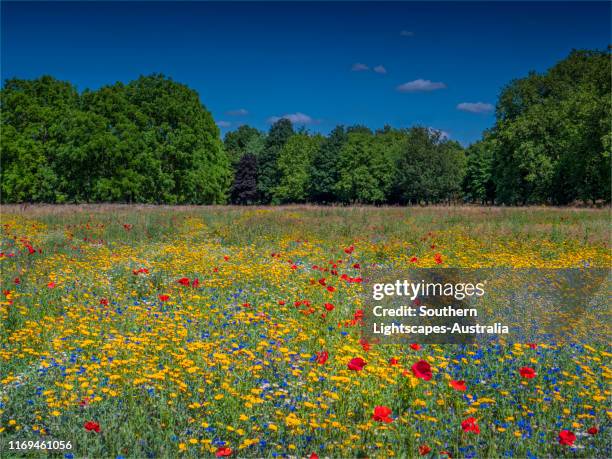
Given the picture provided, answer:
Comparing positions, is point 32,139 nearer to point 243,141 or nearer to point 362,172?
point 362,172

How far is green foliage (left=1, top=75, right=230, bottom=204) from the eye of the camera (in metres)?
37.6

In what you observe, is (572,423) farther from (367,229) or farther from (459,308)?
(367,229)

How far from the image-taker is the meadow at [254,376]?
3.71 meters

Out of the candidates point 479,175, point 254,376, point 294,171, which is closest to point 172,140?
point 294,171

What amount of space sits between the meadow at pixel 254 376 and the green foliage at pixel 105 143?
29764mm

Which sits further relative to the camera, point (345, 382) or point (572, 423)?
point (345, 382)

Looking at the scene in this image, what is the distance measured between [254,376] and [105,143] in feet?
117

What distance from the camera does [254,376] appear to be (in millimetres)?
4719

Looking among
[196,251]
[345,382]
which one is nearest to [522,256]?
[196,251]

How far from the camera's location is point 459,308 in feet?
21.8

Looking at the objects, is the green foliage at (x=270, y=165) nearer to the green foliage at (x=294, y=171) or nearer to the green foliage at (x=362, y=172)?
the green foliage at (x=294, y=171)

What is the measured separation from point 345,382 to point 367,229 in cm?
1147

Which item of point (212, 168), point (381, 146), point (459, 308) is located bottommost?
point (459, 308)

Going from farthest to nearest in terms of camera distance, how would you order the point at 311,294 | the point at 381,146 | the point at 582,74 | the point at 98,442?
the point at 381,146 < the point at 582,74 < the point at 311,294 < the point at 98,442
